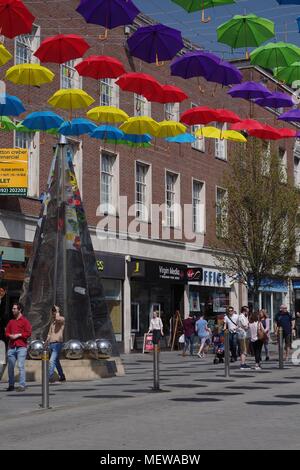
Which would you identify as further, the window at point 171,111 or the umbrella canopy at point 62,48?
the window at point 171,111

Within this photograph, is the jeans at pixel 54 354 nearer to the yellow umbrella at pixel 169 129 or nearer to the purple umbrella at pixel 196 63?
the yellow umbrella at pixel 169 129

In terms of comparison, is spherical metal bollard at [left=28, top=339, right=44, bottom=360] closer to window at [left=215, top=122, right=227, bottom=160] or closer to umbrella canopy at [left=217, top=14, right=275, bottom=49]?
umbrella canopy at [left=217, top=14, right=275, bottom=49]

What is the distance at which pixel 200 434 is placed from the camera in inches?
393

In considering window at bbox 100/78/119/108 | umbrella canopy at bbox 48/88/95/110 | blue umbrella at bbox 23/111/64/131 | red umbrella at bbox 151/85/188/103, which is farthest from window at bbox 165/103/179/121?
red umbrella at bbox 151/85/188/103

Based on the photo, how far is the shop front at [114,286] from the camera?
1270 inches

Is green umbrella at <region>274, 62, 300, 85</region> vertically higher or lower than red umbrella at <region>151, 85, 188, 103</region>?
higher

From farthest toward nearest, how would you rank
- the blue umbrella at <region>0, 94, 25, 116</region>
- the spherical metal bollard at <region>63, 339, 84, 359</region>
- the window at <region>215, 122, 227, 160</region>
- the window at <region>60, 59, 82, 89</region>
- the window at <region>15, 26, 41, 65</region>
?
the window at <region>215, 122, 227, 160</region> < the window at <region>60, 59, 82, 89</region> < the window at <region>15, 26, 41, 65</region> < the blue umbrella at <region>0, 94, 25, 116</region> < the spherical metal bollard at <region>63, 339, 84, 359</region>

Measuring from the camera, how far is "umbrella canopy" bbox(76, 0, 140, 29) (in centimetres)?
1515

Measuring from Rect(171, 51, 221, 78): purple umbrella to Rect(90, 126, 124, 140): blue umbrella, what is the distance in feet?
13.7

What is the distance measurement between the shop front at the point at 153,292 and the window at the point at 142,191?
2.25 meters

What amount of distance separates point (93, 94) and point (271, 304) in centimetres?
1969

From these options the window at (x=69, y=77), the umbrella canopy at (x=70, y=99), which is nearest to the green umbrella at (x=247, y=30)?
the umbrella canopy at (x=70, y=99)

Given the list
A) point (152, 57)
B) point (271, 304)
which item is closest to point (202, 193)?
point (271, 304)
